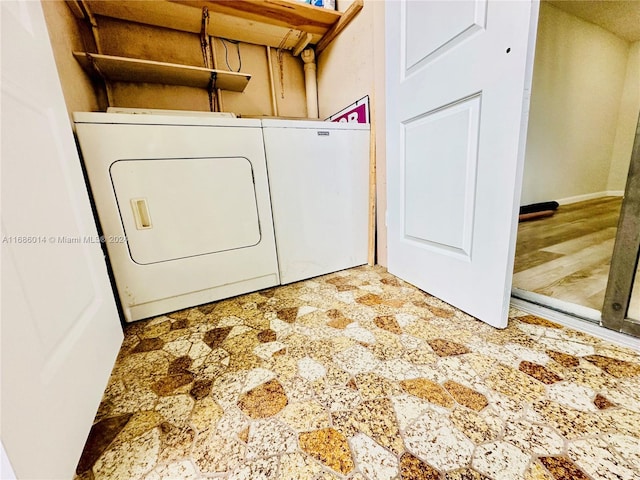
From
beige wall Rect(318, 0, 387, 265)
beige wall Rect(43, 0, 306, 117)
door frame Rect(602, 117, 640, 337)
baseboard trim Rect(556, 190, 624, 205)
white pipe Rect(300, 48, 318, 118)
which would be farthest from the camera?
baseboard trim Rect(556, 190, 624, 205)

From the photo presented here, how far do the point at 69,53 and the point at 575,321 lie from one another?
2.49m

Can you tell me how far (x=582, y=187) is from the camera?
134 inches

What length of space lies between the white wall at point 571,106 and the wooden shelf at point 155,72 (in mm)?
3110

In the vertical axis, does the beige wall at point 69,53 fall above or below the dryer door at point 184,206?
above

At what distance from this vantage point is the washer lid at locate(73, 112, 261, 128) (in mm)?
942

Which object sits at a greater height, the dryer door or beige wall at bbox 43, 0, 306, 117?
beige wall at bbox 43, 0, 306, 117

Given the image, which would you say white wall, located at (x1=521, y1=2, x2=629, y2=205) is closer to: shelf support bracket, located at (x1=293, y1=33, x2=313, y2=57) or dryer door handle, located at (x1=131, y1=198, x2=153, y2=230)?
shelf support bracket, located at (x1=293, y1=33, x2=313, y2=57)

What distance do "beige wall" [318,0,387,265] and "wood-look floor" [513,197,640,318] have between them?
0.77 m

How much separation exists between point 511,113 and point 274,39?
1889 mm

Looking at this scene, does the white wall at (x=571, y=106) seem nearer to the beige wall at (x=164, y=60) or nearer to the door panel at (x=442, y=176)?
the door panel at (x=442, y=176)

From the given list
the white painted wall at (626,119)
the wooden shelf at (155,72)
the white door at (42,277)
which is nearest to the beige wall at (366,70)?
the wooden shelf at (155,72)

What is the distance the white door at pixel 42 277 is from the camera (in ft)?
1.33

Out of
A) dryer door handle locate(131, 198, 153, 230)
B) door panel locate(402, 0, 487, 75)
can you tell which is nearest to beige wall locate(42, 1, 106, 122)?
dryer door handle locate(131, 198, 153, 230)

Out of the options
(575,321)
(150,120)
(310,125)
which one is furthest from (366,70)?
(575,321)
